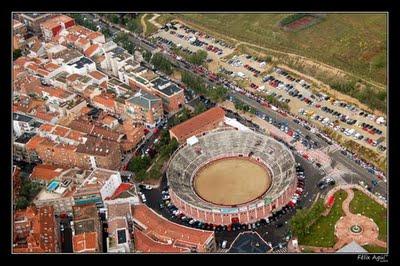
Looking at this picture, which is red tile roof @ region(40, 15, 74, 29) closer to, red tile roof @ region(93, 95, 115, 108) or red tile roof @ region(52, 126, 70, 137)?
red tile roof @ region(93, 95, 115, 108)

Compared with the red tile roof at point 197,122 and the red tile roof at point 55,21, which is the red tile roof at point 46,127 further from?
the red tile roof at point 55,21

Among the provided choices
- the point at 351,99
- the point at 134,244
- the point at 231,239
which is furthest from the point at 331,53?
the point at 134,244

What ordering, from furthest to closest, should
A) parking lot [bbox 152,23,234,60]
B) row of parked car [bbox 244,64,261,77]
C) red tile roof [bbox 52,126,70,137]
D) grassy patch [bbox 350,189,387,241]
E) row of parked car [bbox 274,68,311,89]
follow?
parking lot [bbox 152,23,234,60], row of parked car [bbox 244,64,261,77], row of parked car [bbox 274,68,311,89], red tile roof [bbox 52,126,70,137], grassy patch [bbox 350,189,387,241]

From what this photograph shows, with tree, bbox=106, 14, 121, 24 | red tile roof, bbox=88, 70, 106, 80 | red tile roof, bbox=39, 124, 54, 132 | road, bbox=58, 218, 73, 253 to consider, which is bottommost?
road, bbox=58, 218, 73, 253

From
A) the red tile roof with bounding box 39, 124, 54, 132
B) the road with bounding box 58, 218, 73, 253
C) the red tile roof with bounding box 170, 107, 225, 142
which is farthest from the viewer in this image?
the red tile roof with bounding box 39, 124, 54, 132

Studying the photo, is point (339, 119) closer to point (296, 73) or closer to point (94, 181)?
point (296, 73)

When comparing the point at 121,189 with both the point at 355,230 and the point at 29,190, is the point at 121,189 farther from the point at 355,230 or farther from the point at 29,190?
the point at 355,230

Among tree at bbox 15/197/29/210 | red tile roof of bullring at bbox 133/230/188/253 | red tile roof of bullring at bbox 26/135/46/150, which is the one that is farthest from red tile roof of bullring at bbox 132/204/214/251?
red tile roof of bullring at bbox 26/135/46/150
